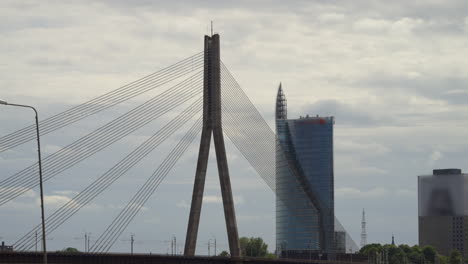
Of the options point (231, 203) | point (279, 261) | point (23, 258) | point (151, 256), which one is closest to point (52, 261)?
point (23, 258)

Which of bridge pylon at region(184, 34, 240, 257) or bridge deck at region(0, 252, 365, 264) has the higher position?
bridge pylon at region(184, 34, 240, 257)

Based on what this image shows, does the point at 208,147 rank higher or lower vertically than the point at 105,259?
higher

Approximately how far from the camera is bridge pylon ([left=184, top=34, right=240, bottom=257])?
114875 millimetres

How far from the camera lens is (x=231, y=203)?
383 ft

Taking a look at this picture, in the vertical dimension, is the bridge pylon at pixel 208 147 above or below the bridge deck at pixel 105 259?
above

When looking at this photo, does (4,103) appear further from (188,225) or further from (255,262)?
(255,262)

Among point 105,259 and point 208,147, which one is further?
point 208,147

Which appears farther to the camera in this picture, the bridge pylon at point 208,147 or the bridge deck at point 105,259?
the bridge pylon at point 208,147

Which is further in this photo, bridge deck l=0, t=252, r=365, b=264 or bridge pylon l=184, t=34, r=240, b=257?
bridge pylon l=184, t=34, r=240, b=257

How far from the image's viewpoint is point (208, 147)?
11531cm

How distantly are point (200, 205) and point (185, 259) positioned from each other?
23.1 feet

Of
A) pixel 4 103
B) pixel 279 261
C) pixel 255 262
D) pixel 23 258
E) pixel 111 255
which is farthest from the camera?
pixel 279 261

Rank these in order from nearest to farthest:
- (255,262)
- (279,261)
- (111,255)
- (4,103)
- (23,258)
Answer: (4,103) → (23,258) → (111,255) → (255,262) → (279,261)

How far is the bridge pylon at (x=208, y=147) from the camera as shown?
114875 mm
